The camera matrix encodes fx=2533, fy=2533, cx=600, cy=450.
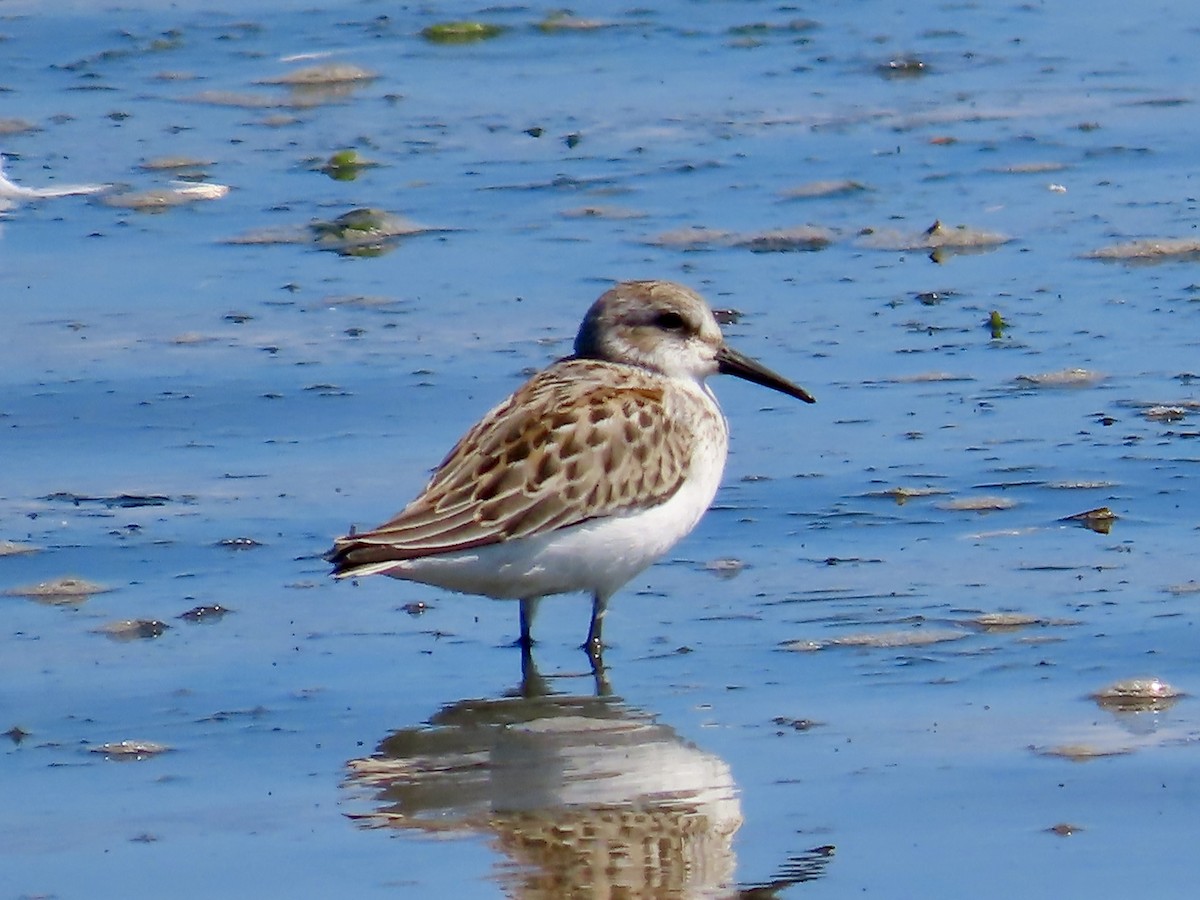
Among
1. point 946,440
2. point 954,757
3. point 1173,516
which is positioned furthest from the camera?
point 946,440

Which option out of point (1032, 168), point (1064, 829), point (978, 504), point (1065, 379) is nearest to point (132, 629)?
point (978, 504)

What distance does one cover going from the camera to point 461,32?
11414 mm

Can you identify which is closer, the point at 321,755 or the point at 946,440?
the point at 321,755

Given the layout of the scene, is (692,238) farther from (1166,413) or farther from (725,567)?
(725,567)

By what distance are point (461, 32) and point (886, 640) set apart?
21.6ft

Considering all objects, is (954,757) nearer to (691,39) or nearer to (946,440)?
(946,440)

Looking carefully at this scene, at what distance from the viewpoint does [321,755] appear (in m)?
4.85

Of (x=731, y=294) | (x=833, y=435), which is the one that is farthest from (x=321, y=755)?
(x=731, y=294)

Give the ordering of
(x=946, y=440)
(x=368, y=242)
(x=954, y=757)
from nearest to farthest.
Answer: (x=954, y=757)
(x=946, y=440)
(x=368, y=242)

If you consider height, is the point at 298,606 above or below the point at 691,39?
below

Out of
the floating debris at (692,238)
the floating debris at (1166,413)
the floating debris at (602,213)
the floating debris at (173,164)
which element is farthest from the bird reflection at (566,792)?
the floating debris at (173,164)

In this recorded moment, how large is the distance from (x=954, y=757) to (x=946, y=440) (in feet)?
6.65

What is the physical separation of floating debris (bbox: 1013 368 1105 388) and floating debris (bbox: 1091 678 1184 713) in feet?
6.87

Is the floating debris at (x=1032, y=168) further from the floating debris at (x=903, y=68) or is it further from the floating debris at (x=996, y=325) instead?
the floating debris at (x=996, y=325)
